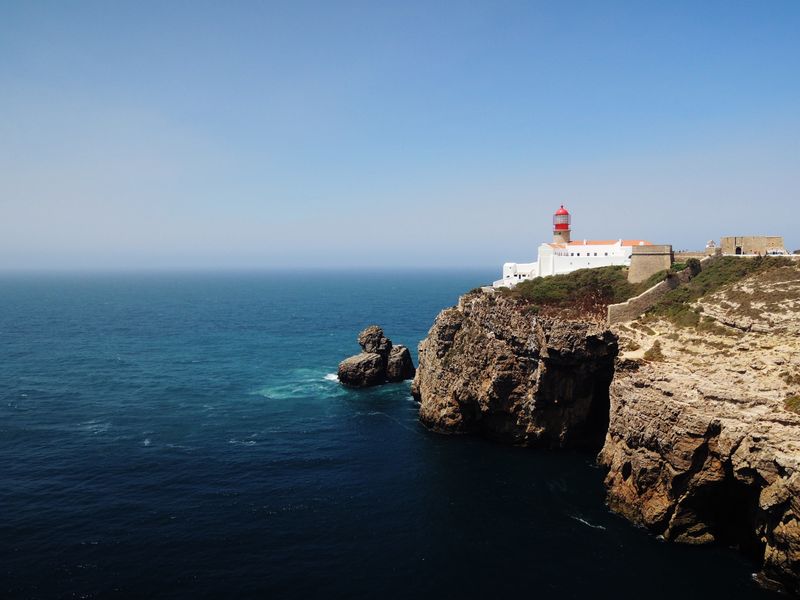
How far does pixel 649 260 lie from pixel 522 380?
24578mm

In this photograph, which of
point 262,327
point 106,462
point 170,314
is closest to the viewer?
point 106,462

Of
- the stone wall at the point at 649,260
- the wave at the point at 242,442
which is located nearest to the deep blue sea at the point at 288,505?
the wave at the point at 242,442

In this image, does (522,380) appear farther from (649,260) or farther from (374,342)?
(374,342)

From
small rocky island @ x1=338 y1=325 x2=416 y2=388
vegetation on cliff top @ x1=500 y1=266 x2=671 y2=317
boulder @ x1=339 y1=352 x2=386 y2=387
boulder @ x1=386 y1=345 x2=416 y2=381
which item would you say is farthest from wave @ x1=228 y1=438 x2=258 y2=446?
vegetation on cliff top @ x1=500 y1=266 x2=671 y2=317

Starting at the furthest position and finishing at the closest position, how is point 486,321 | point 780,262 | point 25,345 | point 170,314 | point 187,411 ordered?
1. point 170,314
2. point 25,345
3. point 187,411
4. point 486,321
5. point 780,262

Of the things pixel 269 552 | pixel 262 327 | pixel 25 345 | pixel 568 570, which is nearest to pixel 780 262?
pixel 568 570

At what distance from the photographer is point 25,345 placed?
99.2 meters

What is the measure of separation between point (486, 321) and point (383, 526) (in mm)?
26956

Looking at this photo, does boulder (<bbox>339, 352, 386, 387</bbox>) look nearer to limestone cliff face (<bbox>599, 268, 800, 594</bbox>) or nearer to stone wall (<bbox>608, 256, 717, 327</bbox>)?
stone wall (<bbox>608, 256, 717, 327</bbox>)

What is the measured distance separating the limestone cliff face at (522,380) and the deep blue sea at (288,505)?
2.64 m

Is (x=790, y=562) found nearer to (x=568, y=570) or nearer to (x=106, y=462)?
(x=568, y=570)

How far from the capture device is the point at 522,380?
180 ft

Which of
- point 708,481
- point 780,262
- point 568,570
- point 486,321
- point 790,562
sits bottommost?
point 568,570

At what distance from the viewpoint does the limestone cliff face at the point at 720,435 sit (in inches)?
1248
